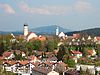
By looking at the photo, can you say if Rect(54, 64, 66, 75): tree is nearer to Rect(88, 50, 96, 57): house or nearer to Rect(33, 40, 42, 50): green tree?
Rect(88, 50, 96, 57): house

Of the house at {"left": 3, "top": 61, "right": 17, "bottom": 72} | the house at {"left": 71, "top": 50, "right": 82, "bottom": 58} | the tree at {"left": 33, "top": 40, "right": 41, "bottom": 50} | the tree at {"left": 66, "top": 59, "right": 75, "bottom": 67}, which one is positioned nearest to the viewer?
the tree at {"left": 66, "top": 59, "right": 75, "bottom": 67}

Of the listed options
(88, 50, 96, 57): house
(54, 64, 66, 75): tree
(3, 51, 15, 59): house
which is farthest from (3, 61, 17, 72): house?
(88, 50, 96, 57): house

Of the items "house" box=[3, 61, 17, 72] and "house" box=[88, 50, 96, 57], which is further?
"house" box=[88, 50, 96, 57]

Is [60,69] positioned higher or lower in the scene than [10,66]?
higher

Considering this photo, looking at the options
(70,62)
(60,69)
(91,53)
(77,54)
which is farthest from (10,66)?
(91,53)

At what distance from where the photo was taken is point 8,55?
3052 centimetres

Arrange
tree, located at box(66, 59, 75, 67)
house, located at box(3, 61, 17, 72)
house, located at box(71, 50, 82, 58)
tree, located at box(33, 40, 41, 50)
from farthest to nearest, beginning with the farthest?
tree, located at box(33, 40, 41, 50) < house, located at box(71, 50, 82, 58) < house, located at box(3, 61, 17, 72) < tree, located at box(66, 59, 75, 67)

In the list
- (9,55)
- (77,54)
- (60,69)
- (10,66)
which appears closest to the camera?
(60,69)

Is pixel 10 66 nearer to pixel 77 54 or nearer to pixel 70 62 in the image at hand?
pixel 70 62

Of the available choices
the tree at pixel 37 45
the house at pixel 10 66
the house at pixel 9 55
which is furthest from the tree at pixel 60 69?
the tree at pixel 37 45

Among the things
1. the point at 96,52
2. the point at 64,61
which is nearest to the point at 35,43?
the point at 96,52

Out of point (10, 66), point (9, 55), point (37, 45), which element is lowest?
point (10, 66)

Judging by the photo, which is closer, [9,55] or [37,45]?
[9,55]

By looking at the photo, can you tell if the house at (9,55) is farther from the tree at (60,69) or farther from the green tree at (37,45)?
the tree at (60,69)
